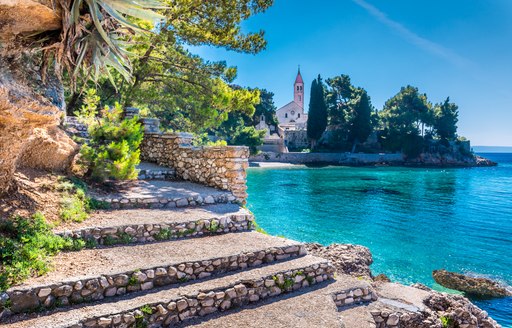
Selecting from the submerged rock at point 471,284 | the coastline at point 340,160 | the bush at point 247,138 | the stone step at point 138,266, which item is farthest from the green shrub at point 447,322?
the coastline at point 340,160

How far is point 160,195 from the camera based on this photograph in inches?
359

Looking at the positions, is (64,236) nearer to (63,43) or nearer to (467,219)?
(63,43)

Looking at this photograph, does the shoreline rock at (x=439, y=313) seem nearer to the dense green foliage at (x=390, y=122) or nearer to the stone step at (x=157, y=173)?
the stone step at (x=157, y=173)

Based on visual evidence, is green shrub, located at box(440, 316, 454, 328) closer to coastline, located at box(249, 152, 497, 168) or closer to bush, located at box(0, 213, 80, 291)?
bush, located at box(0, 213, 80, 291)

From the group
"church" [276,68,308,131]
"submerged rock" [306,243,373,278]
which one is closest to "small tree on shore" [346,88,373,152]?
"church" [276,68,308,131]

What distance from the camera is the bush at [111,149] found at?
364 inches

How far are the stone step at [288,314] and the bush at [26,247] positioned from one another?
102 inches

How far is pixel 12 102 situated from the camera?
18.2 feet

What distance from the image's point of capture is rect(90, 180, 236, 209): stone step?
843cm

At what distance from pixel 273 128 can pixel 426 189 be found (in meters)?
44.3

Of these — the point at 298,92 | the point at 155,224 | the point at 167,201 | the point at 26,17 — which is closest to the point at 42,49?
the point at 26,17

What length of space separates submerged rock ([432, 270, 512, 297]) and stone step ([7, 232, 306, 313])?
26.3 ft

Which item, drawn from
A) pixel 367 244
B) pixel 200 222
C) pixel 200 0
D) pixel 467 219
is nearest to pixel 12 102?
pixel 200 222

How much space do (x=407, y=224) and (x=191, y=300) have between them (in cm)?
1968
